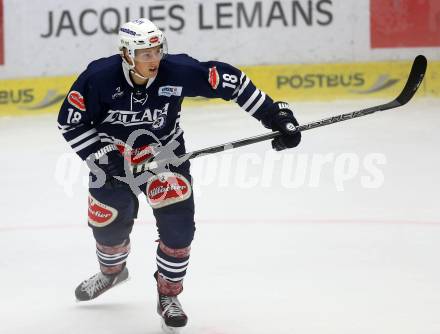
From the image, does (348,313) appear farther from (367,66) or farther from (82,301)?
(367,66)

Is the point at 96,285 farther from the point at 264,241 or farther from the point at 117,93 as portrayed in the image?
the point at 264,241

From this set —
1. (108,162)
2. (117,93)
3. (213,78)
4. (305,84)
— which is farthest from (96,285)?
(305,84)

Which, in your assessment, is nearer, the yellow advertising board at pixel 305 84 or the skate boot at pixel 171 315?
the skate boot at pixel 171 315

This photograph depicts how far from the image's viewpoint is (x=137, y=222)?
219 inches

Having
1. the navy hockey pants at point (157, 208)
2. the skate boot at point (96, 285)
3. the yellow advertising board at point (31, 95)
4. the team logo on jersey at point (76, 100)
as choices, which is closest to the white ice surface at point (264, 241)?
the skate boot at point (96, 285)

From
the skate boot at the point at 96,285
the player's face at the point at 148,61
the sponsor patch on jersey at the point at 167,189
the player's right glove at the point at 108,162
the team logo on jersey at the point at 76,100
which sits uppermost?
the player's face at the point at 148,61

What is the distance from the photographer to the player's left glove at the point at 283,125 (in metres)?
3.87

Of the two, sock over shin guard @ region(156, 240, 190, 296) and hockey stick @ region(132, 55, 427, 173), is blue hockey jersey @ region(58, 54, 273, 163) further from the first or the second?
sock over shin guard @ region(156, 240, 190, 296)

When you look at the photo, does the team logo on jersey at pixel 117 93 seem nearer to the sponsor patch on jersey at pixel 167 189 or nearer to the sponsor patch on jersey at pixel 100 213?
the sponsor patch on jersey at pixel 167 189

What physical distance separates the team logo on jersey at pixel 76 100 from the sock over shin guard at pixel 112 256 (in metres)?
0.69

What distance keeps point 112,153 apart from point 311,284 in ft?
3.60

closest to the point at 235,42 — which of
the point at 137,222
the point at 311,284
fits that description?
the point at 137,222

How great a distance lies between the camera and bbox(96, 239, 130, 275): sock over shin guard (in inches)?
163

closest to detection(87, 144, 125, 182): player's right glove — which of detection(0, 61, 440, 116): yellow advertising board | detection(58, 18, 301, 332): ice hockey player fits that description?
detection(58, 18, 301, 332): ice hockey player
